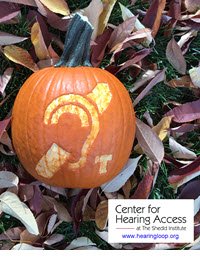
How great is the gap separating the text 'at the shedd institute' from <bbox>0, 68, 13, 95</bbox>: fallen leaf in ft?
1.06

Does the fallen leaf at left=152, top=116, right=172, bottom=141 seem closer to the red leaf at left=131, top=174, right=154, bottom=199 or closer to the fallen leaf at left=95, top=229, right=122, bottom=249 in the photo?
the red leaf at left=131, top=174, right=154, bottom=199

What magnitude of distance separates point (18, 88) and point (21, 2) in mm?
176

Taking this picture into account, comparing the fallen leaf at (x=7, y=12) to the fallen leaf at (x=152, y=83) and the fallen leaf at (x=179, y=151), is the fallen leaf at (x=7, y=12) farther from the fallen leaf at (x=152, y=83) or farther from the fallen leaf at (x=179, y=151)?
the fallen leaf at (x=179, y=151)

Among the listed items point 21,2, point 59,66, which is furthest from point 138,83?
point 21,2

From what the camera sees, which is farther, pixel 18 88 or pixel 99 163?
pixel 18 88

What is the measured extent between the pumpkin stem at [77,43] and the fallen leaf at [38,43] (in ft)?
0.21

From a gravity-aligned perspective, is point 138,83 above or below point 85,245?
above

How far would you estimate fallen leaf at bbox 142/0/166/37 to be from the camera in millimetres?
1029

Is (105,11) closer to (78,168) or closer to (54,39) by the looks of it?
(54,39)

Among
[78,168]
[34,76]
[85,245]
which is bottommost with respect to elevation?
[85,245]

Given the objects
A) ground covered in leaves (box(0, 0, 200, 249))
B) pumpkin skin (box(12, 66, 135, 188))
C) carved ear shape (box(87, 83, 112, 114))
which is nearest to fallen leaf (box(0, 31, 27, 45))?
ground covered in leaves (box(0, 0, 200, 249))

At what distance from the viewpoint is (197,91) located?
3.52 feet

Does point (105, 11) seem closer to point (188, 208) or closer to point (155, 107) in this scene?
point (155, 107)

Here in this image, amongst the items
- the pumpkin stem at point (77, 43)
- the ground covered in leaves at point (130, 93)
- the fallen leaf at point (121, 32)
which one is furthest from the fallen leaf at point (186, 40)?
the pumpkin stem at point (77, 43)
